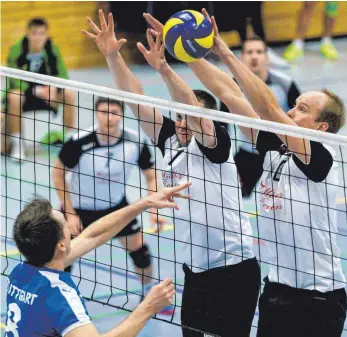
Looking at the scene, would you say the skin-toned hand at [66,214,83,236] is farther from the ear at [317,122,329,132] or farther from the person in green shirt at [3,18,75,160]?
the person in green shirt at [3,18,75,160]

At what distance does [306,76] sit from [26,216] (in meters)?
10.1

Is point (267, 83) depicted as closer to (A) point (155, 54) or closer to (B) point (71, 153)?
(B) point (71, 153)

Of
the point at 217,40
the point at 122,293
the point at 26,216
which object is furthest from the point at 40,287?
the point at 122,293

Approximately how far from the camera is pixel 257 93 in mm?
5055

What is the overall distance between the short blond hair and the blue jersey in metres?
1.74

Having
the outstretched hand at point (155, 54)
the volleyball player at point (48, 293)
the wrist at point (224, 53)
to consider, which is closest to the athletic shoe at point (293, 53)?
the outstretched hand at point (155, 54)

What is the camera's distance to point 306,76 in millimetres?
13945

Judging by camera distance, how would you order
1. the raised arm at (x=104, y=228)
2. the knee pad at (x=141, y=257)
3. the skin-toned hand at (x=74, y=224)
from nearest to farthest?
the raised arm at (x=104, y=228) < the skin-toned hand at (x=74, y=224) < the knee pad at (x=141, y=257)

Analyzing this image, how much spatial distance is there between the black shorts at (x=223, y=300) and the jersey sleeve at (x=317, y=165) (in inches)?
31.6

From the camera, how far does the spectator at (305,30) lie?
15.0 m

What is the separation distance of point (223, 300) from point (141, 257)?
1980 mm

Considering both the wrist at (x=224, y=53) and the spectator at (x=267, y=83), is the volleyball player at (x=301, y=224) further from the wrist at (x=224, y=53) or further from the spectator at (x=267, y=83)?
the spectator at (x=267, y=83)

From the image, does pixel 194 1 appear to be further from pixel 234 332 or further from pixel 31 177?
pixel 234 332

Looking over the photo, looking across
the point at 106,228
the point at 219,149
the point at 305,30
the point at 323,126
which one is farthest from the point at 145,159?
the point at 305,30
